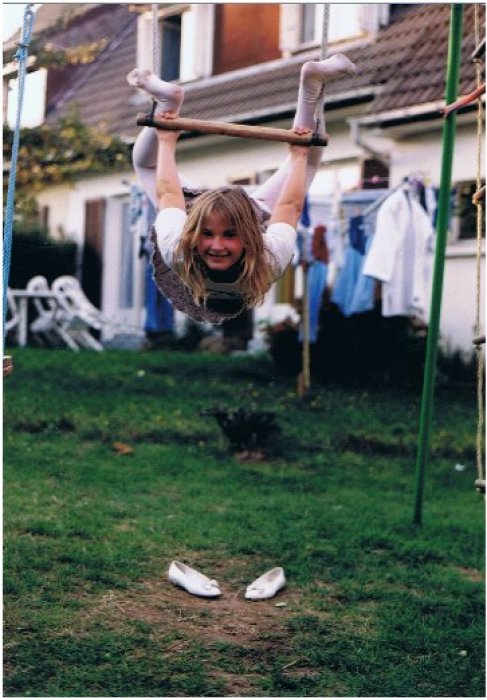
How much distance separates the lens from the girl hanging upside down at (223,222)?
127 inches

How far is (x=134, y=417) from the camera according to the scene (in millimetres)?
7238

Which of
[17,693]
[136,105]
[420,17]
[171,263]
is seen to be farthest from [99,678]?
[136,105]

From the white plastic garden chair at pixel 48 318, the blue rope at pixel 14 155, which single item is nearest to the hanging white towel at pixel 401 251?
the blue rope at pixel 14 155

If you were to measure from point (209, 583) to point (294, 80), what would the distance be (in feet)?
25.6

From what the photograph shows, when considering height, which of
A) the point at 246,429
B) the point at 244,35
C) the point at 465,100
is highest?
the point at 244,35

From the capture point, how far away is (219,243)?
3234mm

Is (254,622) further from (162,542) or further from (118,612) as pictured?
(162,542)

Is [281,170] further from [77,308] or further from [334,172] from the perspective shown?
[77,308]

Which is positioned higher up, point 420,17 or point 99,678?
point 420,17

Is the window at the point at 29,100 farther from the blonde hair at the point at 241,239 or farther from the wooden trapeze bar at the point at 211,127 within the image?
the blonde hair at the point at 241,239

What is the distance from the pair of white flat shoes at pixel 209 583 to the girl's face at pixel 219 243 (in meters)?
1.37

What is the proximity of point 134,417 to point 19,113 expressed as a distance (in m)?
4.47

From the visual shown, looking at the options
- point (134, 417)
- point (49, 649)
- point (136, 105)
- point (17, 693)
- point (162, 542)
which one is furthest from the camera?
point (136, 105)

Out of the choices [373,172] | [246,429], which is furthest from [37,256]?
[246,429]
